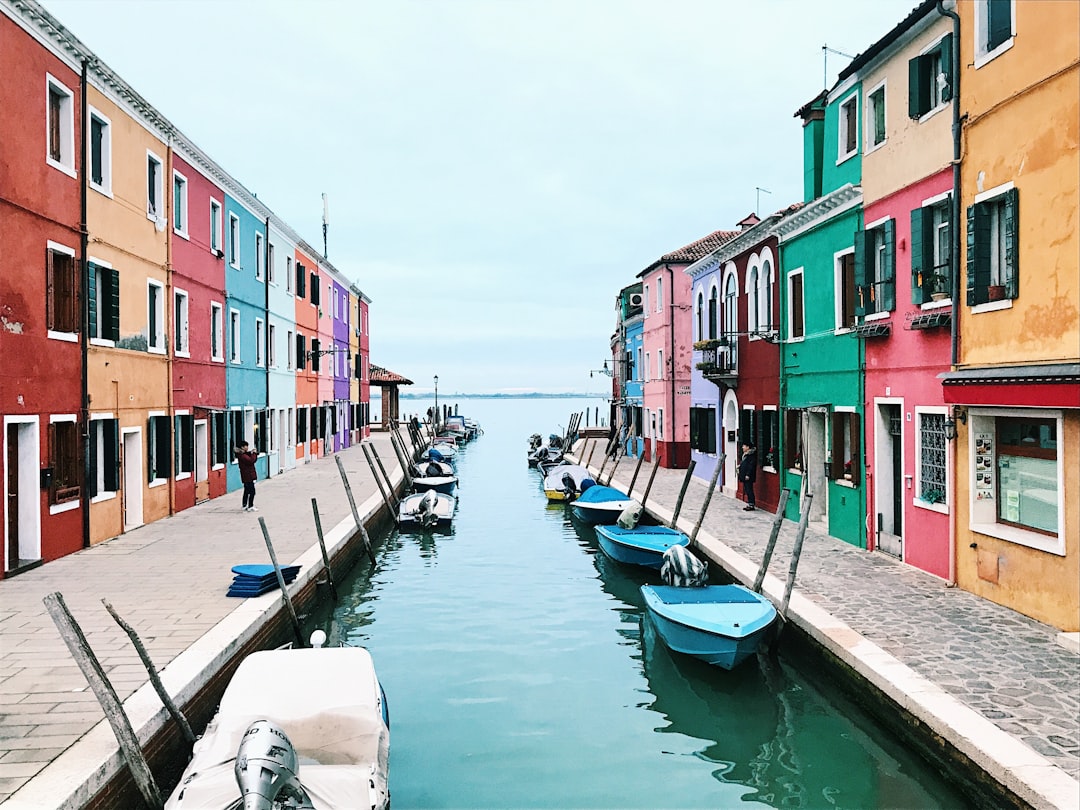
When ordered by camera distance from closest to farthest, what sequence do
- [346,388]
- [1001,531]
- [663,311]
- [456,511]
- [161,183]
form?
[1001,531] → [161,183] → [456,511] → [663,311] → [346,388]

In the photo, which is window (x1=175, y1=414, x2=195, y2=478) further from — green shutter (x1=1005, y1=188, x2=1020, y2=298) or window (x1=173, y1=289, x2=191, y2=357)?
green shutter (x1=1005, y1=188, x2=1020, y2=298)

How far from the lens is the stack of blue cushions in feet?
37.8

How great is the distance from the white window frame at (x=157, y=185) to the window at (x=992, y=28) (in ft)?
49.6

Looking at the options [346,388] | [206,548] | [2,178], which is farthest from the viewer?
[346,388]

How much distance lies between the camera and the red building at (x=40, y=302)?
12336 mm

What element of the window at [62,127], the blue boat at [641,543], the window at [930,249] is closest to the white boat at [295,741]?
the blue boat at [641,543]

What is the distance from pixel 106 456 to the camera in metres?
15.6

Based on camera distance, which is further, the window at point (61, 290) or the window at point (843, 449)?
the window at point (843, 449)

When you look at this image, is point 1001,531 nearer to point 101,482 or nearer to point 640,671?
point 640,671

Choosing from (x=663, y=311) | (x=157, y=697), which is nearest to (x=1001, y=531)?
(x=157, y=697)

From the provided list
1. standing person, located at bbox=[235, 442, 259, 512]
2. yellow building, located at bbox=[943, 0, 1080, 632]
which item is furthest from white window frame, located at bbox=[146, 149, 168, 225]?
yellow building, located at bbox=[943, 0, 1080, 632]

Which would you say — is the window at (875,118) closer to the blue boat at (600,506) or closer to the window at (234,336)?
the blue boat at (600,506)

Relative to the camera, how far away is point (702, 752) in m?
8.63

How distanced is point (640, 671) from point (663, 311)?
71.7ft
